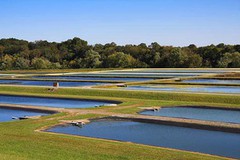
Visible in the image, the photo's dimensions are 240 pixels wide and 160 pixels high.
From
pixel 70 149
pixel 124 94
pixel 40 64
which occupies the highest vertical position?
pixel 40 64

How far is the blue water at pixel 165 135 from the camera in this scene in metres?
15.6

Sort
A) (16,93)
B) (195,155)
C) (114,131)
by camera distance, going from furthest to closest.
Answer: (16,93)
(114,131)
(195,155)

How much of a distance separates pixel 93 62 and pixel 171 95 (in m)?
73.1

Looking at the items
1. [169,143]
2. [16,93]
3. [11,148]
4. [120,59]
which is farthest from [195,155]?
[120,59]

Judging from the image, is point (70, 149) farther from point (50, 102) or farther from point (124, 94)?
point (124, 94)

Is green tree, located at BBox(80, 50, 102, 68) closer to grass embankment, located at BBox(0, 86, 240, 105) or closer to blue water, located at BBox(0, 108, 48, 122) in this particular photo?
grass embankment, located at BBox(0, 86, 240, 105)

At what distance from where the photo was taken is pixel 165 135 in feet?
59.7

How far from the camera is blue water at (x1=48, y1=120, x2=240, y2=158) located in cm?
1564

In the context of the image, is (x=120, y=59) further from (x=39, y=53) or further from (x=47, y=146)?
(x=47, y=146)

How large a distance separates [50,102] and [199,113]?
13410 millimetres

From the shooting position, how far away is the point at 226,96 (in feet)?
95.0

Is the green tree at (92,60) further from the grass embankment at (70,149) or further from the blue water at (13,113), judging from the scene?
the grass embankment at (70,149)

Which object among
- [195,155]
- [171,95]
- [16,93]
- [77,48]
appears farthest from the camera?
[77,48]

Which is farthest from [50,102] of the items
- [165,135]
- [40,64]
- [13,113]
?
[40,64]
